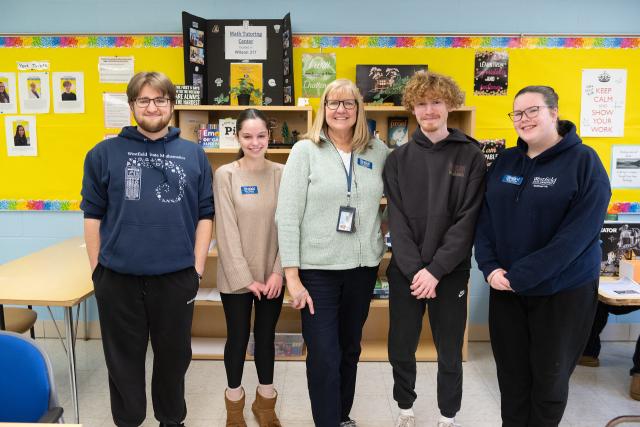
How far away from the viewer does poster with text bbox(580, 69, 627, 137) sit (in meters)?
3.38

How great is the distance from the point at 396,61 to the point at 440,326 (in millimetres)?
2008

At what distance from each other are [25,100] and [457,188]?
3.07 meters

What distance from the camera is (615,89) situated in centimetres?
339

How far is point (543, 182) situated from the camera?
5.74 feet

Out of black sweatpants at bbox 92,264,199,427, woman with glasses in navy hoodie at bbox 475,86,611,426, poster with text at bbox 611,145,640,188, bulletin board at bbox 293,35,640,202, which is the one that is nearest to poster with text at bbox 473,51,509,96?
bulletin board at bbox 293,35,640,202

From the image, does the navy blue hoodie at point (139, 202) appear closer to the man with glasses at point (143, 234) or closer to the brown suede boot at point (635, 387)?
the man with glasses at point (143, 234)

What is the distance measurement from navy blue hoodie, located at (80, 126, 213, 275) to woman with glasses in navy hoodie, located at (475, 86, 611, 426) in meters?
1.23

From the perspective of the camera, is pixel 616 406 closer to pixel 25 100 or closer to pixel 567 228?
pixel 567 228

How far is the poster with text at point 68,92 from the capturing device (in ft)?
11.1

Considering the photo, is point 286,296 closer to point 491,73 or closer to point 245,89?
point 245,89

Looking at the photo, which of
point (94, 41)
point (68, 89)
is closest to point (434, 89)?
point (94, 41)

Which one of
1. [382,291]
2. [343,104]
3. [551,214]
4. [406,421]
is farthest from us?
[382,291]

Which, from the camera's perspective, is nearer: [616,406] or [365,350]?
[616,406]

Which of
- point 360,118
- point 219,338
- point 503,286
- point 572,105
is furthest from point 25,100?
point 572,105
